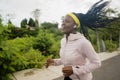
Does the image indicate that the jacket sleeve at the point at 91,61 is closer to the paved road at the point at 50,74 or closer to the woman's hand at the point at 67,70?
the woman's hand at the point at 67,70

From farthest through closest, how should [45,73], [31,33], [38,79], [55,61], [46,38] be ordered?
[31,33], [46,38], [45,73], [38,79], [55,61]

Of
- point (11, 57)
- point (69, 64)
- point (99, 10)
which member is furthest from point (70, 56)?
point (11, 57)

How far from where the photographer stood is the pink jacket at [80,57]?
2.00 m

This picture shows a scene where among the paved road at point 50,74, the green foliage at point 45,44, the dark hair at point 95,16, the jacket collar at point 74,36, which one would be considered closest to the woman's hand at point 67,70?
the jacket collar at point 74,36

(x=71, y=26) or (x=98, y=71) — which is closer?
(x=71, y=26)

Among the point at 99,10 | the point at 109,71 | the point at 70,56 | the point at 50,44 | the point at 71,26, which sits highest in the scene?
the point at 99,10

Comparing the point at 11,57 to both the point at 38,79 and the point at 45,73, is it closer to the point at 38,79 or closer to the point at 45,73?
the point at 38,79

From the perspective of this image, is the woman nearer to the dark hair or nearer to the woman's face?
the woman's face

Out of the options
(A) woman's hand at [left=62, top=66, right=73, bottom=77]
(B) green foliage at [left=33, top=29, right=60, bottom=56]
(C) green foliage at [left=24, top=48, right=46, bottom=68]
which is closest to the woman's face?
(A) woman's hand at [left=62, top=66, right=73, bottom=77]

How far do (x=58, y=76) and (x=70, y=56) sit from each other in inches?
165

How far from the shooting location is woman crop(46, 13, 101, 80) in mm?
2002

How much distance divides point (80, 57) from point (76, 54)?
0.20 ft

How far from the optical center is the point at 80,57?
2066 millimetres

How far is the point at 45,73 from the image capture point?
21.2 ft
